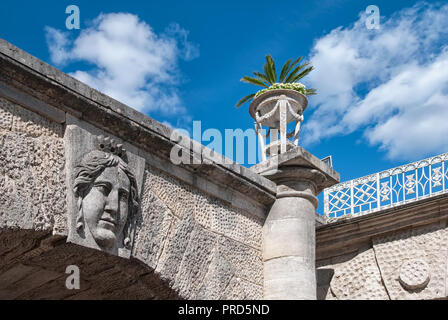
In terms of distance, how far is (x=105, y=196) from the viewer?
4.46 meters

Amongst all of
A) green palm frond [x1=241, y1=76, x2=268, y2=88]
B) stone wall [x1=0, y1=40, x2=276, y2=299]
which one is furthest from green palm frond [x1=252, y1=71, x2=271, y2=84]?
stone wall [x1=0, y1=40, x2=276, y2=299]

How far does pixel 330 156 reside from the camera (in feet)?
20.7

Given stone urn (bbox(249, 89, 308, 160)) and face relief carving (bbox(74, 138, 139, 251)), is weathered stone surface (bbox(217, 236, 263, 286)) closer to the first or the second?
face relief carving (bbox(74, 138, 139, 251))

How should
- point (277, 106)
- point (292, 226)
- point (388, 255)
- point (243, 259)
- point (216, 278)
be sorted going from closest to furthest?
point (216, 278) → point (243, 259) → point (292, 226) → point (388, 255) → point (277, 106)

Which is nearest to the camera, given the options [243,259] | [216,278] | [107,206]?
[107,206]

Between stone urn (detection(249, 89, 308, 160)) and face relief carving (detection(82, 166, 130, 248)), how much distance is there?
2.54 m

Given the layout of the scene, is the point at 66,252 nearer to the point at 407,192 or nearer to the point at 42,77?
the point at 42,77

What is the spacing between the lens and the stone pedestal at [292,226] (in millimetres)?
5660

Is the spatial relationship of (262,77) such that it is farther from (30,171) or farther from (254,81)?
(30,171)

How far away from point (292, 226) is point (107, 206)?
1927 millimetres

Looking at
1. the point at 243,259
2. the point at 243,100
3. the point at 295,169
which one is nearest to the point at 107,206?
the point at 243,259

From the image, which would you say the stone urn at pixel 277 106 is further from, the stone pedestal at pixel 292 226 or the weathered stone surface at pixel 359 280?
the weathered stone surface at pixel 359 280

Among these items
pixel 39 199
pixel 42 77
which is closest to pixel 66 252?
pixel 39 199

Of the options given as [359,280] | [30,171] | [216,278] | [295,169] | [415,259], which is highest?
[295,169]
